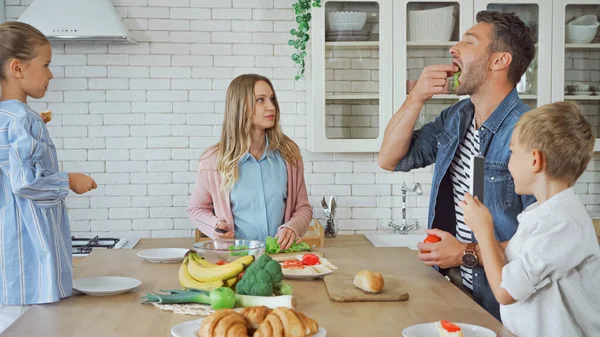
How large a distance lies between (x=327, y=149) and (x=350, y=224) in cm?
58

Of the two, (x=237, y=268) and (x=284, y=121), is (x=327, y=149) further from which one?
(x=237, y=268)

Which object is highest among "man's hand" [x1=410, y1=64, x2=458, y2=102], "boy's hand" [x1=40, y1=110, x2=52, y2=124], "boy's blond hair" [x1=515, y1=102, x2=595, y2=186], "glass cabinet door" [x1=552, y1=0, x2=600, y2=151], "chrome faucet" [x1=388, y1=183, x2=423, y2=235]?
"glass cabinet door" [x1=552, y1=0, x2=600, y2=151]

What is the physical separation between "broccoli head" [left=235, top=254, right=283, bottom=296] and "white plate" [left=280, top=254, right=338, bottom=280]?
1.07 ft

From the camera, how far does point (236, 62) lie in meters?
4.43

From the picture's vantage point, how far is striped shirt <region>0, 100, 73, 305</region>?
196 centimetres

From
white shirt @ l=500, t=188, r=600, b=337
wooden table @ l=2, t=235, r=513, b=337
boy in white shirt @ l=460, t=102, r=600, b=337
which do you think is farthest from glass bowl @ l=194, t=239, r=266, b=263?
white shirt @ l=500, t=188, r=600, b=337

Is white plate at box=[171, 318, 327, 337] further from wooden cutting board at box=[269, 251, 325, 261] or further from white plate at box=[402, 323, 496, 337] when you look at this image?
wooden cutting board at box=[269, 251, 325, 261]

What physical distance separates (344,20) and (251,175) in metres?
1.42

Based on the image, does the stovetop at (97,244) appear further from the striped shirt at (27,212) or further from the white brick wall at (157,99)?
the striped shirt at (27,212)

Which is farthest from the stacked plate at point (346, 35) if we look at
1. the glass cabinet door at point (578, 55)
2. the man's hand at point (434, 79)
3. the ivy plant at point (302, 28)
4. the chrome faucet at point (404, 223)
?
the man's hand at point (434, 79)

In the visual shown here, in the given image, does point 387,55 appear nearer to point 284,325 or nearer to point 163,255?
point 163,255

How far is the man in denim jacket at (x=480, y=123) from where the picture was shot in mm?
2404

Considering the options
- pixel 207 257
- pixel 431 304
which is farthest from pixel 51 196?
pixel 431 304

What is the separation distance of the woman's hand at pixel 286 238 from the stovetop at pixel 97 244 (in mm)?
1597
